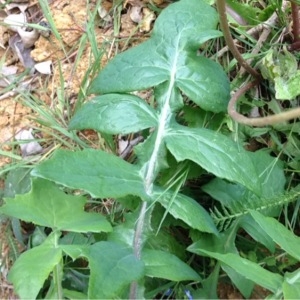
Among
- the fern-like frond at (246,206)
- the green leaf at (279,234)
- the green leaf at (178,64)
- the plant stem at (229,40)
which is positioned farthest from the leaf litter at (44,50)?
the green leaf at (279,234)

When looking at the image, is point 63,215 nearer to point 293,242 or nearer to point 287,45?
point 293,242

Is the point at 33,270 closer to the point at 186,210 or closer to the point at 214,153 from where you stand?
the point at 186,210

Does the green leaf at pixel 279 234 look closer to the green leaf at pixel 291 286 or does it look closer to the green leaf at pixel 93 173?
the green leaf at pixel 291 286

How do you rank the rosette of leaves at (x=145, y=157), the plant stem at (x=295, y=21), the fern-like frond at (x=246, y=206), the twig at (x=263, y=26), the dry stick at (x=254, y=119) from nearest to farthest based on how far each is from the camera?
the dry stick at (x=254, y=119) → the rosette of leaves at (x=145, y=157) → the fern-like frond at (x=246, y=206) → the plant stem at (x=295, y=21) → the twig at (x=263, y=26)

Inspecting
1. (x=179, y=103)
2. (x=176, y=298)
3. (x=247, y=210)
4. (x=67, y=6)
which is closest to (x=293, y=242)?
(x=247, y=210)

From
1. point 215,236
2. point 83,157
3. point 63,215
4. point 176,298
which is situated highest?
point 83,157

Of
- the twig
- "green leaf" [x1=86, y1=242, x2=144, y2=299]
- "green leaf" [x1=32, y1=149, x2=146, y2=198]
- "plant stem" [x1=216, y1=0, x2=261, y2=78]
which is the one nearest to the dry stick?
"plant stem" [x1=216, y1=0, x2=261, y2=78]

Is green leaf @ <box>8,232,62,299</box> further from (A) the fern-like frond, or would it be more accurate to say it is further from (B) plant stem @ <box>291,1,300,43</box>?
(B) plant stem @ <box>291,1,300,43</box>
